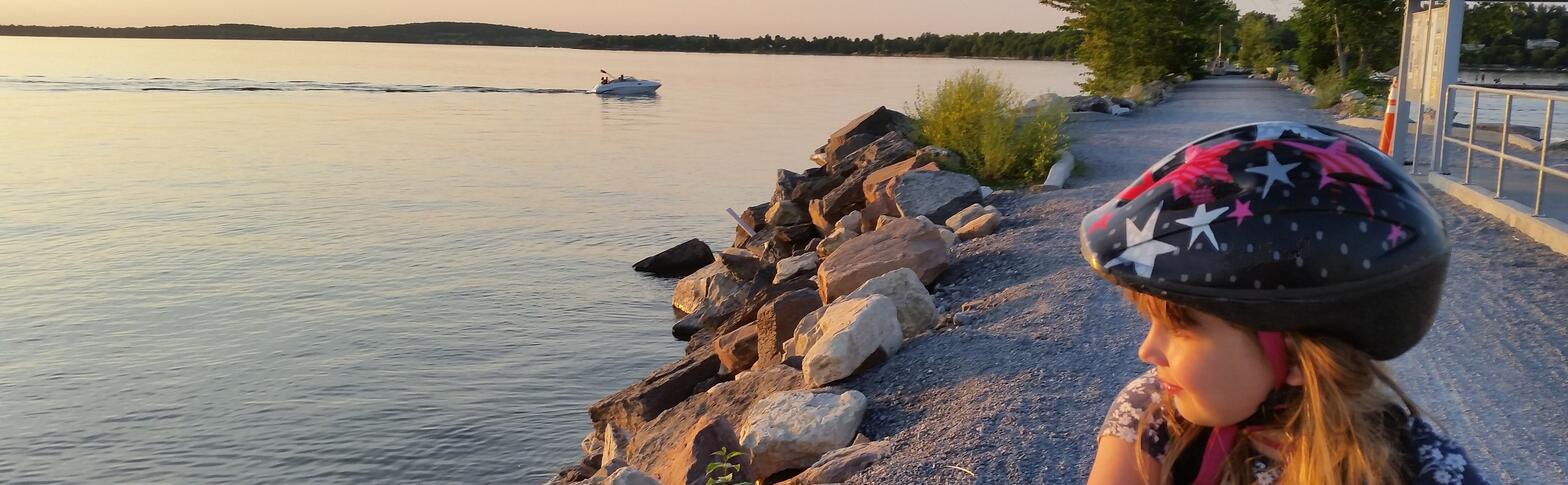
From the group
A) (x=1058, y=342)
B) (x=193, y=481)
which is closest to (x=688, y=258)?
(x=193, y=481)

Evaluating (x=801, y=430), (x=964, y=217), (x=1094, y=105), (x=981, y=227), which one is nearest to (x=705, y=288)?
(x=964, y=217)

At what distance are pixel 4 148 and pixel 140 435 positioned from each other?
2826cm

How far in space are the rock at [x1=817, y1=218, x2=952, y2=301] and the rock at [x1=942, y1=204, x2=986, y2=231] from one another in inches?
56.5

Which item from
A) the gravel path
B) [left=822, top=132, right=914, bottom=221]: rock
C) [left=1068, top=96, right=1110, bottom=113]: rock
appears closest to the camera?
the gravel path

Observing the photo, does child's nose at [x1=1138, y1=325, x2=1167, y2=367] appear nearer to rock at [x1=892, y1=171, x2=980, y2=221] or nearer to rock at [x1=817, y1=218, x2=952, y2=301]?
rock at [x1=817, y1=218, x2=952, y2=301]

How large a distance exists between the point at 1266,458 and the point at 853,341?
15.0ft

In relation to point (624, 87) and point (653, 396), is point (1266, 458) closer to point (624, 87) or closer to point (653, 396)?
point (653, 396)

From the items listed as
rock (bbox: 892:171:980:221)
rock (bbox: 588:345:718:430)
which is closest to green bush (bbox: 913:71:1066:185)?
rock (bbox: 892:171:980:221)

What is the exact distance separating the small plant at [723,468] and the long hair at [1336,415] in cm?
382

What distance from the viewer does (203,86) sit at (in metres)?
68.2

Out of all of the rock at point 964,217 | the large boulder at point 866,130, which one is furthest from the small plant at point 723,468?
the large boulder at point 866,130

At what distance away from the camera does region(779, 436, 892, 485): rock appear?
5.05 metres

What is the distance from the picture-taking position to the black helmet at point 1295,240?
170 cm

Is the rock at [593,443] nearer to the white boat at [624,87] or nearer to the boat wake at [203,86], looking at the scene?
the white boat at [624,87]
